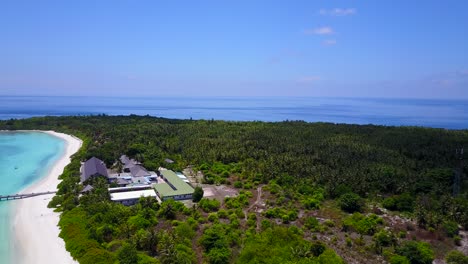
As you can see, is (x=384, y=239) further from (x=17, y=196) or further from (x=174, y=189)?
(x=17, y=196)

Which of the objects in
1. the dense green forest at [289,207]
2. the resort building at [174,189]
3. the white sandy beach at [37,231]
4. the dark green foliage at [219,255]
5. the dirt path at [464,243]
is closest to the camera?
the dark green foliage at [219,255]

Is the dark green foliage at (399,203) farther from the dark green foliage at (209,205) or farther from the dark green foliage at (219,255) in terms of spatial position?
the dark green foliage at (219,255)

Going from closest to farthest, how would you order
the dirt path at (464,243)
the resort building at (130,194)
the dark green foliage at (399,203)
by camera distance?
the dirt path at (464,243), the dark green foliage at (399,203), the resort building at (130,194)

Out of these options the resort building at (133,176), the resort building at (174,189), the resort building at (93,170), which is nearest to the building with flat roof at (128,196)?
the resort building at (174,189)

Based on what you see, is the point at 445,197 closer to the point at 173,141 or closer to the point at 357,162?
the point at 357,162

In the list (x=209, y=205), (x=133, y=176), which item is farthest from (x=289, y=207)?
(x=133, y=176)

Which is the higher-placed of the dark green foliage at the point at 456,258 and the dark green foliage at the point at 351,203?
the dark green foliage at the point at 351,203

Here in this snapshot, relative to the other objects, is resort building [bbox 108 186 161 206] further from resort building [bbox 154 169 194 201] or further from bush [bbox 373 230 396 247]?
bush [bbox 373 230 396 247]
